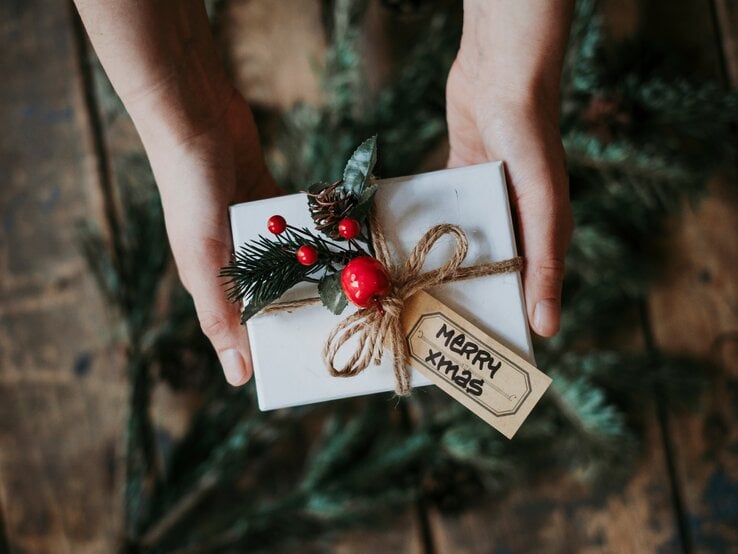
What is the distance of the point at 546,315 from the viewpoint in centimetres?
84

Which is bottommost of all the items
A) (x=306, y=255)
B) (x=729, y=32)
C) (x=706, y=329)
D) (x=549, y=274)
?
(x=706, y=329)

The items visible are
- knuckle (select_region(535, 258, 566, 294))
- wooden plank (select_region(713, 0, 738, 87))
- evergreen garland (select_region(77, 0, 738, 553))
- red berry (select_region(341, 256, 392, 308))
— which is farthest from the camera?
wooden plank (select_region(713, 0, 738, 87))

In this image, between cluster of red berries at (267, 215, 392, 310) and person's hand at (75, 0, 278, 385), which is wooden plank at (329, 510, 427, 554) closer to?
person's hand at (75, 0, 278, 385)

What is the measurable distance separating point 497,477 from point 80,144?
1122 mm

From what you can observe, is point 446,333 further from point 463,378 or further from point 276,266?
point 276,266

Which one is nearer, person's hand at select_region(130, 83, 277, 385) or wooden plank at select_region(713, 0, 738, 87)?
person's hand at select_region(130, 83, 277, 385)

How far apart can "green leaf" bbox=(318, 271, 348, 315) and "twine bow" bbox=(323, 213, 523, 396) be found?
1.3 inches

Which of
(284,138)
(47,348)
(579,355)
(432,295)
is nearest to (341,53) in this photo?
(284,138)

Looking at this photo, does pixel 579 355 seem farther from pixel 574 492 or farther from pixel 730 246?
pixel 730 246

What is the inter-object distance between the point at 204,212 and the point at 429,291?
1.00 ft

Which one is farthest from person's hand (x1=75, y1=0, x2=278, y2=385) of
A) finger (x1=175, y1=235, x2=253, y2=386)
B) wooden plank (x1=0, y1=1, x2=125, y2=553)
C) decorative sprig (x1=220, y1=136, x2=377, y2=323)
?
wooden plank (x1=0, y1=1, x2=125, y2=553)

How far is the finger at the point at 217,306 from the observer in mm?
860

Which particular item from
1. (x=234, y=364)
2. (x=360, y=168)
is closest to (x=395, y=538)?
(x=234, y=364)

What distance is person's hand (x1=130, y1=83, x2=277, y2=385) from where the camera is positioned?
863 millimetres
